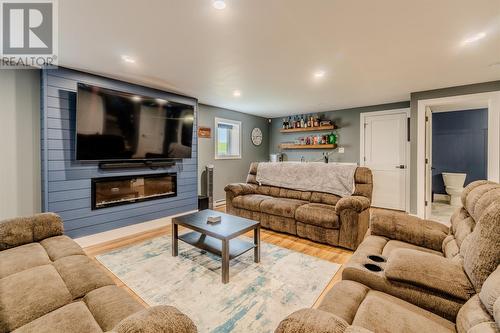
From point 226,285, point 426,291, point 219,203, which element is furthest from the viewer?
point 219,203

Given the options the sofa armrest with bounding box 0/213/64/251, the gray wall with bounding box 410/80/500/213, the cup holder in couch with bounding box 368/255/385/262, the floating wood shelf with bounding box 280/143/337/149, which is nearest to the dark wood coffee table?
the sofa armrest with bounding box 0/213/64/251

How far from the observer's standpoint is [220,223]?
103 inches

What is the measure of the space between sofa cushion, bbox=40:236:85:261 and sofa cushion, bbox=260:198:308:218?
96.1 inches

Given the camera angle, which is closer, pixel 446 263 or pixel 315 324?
Answer: pixel 315 324

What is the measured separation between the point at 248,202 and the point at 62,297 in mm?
2853

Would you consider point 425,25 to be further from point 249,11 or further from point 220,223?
point 220,223

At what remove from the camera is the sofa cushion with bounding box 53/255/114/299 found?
133 cm

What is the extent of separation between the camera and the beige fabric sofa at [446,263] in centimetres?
103

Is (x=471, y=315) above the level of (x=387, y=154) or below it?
below

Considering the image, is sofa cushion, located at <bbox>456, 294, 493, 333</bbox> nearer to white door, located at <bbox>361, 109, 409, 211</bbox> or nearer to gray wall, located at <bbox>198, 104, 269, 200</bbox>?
white door, located at <bbox>361, 109, 409, 211</bbox>

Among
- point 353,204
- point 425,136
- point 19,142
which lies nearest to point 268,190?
point 353,204

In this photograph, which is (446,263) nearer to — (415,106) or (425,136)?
(425,136)

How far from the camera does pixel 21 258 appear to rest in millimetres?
1623

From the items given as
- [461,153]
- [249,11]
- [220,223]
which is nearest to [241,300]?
[220,223]
